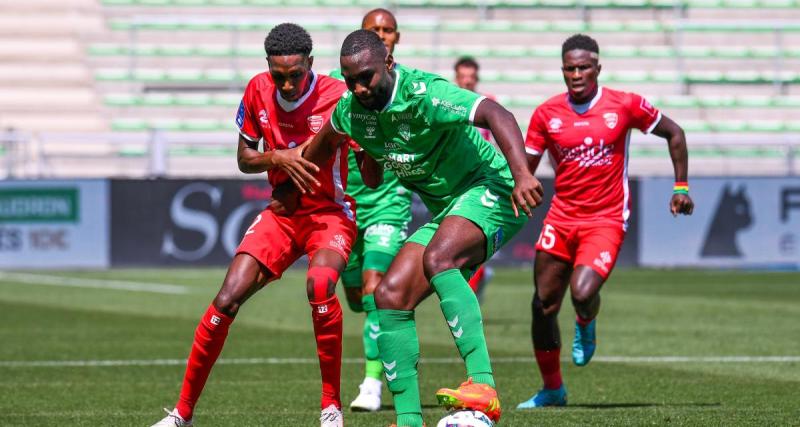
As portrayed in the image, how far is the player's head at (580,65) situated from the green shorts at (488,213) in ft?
7.06

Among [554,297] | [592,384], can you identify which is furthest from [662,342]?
[554,297]

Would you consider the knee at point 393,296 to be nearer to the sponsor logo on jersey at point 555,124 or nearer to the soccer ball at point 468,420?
the soccer ball at point 468,420

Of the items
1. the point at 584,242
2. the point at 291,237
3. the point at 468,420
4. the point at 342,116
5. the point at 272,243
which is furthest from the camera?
the point at 584,242

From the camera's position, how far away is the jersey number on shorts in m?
8.62

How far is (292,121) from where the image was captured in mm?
A: 7156

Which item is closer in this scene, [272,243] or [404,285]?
[404,285]

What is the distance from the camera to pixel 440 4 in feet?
97.1

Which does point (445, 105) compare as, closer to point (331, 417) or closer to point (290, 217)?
point (290, 217)

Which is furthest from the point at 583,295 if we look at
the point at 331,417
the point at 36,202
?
the point at 36,202

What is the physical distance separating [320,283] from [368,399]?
1.51 meters

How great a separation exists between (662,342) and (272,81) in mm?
5890

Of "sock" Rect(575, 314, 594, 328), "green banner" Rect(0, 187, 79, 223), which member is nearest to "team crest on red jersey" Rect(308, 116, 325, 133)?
"sock" Rect(575, 314, 594, 328)

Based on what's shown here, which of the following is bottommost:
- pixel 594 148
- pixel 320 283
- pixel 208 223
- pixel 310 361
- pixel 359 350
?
pixel 208 223

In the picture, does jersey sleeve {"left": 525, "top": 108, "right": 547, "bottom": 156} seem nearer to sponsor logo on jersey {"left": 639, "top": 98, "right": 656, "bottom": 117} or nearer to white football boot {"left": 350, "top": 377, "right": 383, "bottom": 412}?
sponsor logo on jersey {"left": 639, "top": 98, "right": 656, "bottom": 117}
